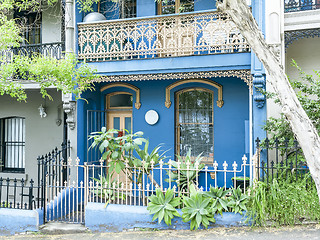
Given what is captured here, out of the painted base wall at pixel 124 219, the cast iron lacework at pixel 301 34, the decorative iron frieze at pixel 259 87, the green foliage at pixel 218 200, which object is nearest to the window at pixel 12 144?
the painted base wall at pixel 124 219

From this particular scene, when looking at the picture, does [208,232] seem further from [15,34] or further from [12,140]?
[12,140]

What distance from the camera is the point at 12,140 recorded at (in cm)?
1227

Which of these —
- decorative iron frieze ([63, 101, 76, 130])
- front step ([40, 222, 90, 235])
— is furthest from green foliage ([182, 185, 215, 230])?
decorative iron frieze ([63, 101, 76, 130])

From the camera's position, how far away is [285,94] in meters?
4.10

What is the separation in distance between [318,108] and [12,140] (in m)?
10.4

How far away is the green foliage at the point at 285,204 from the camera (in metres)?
6.04

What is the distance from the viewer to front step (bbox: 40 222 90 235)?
7077mm

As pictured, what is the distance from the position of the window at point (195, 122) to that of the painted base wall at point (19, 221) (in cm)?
451

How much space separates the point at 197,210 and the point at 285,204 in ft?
5.37

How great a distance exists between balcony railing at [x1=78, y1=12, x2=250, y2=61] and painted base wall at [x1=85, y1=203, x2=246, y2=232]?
3.99 metres

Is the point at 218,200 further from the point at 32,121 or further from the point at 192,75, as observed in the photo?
the point at 32,121

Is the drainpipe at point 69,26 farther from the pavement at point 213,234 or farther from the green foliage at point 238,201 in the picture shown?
the green foliage at point 238,201

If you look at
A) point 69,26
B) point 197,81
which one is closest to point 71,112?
point 69,26

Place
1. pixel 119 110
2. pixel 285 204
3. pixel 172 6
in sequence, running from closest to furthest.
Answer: pixel 285 204
pixel 172 6
pixel 119 110
